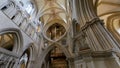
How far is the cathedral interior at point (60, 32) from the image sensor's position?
3.82 m

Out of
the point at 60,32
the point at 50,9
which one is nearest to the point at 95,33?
the point at 50,9

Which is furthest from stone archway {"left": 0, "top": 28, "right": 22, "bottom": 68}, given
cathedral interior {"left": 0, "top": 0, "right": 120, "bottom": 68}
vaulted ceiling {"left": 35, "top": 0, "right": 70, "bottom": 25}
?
vaulted ceiling {"left": 35, "top": 0, "right": 70, "bottom": 25}

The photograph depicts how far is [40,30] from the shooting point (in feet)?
48.1

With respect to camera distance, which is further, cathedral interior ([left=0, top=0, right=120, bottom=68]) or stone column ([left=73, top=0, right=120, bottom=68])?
cathedral interior ([left=0, top=0, right=120, bottom=68])

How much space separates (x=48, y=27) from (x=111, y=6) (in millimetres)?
8643

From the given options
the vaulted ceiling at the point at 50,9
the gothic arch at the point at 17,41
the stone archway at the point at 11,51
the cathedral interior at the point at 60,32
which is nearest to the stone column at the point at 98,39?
the cathedral interior at the point at 60,32

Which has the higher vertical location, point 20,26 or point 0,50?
point 20,26

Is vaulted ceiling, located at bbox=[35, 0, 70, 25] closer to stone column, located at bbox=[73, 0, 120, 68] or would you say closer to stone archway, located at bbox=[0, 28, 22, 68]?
stone archway, located at bbox=[0, 28, 22, 68]

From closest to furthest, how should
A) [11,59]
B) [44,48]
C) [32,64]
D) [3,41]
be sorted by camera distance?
1. [11,59]
2. [32,64]
3. [3,41]
4. [44,48]

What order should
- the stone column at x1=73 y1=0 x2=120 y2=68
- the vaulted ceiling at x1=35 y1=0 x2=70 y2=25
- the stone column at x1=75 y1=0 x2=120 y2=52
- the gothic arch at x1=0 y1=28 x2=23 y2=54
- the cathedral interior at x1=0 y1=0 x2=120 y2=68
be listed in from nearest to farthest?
the stone column at x1=73 y1=0 x2=120 y2=68
the cathedral interior at x1=0 y1=0 x2=120 y2=68
the stone column at x1=75 y1=0 x2=120 y2=52
the gothic arch at x1=0 y1=28 x2=23 y2=54
the vaulted ceiling at x1=35 y1=0 x2=70 y2=25

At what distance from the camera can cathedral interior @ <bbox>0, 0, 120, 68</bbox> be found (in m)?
3.82

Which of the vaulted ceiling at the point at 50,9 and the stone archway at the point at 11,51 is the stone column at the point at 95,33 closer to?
the stone archway at the point at 11,51

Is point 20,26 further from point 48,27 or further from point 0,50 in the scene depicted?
point 48,27

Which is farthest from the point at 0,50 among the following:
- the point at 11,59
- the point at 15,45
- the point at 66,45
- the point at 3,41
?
the point at 66,45
